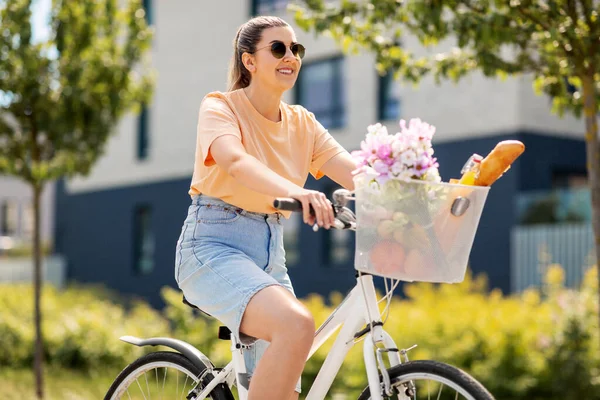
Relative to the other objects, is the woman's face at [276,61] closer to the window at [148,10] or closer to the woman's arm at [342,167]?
the woman's arm at [342,167]

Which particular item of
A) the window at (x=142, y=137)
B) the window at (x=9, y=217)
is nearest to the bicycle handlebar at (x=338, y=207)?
the window at (x=142, y=137)

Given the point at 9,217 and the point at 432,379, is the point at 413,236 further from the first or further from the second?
the point at 9,217

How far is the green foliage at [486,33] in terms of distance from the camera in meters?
5.15

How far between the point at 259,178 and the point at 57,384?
7150 mm

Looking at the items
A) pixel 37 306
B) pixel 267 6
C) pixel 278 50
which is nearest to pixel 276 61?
pixel 278 50

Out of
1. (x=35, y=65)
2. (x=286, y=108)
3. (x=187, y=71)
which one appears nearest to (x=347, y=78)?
(x=187, y=71)

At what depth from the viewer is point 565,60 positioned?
578 centimetres

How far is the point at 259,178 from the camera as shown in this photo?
3000 mm

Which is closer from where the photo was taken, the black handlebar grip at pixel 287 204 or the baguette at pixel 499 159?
the black handlebar grip at pixel 287 204

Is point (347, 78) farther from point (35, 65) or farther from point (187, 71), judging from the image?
point (35, 65)

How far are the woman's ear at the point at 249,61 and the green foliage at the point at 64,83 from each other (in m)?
5.64

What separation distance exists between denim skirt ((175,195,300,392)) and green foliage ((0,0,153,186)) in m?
5.64

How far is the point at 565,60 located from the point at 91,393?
539cm

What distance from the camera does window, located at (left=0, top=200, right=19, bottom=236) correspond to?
39250 millimetres
